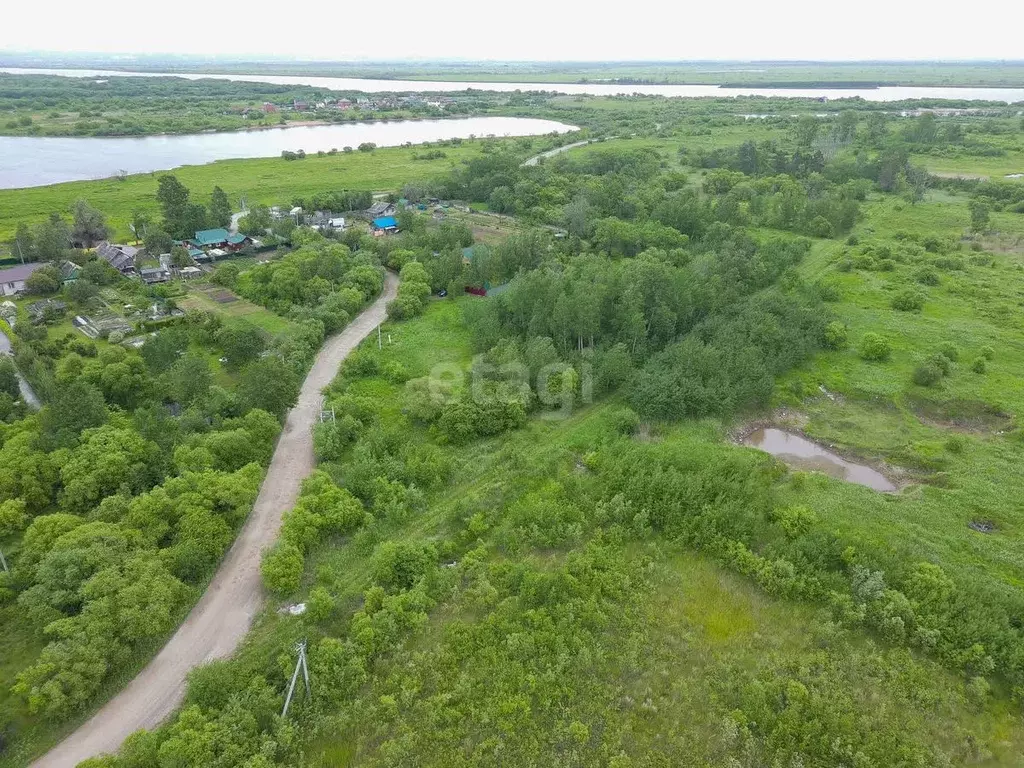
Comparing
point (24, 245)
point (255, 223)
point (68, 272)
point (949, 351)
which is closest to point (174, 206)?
point (255, 223)

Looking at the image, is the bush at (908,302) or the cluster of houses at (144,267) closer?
the cluster of houses at (144,267)

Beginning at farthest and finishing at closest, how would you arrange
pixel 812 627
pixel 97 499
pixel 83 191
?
pixel 83 191 → pixel 97 499 → pixel 812 627

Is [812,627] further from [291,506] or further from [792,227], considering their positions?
[792,227]

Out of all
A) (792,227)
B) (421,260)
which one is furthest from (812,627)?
(792,227)

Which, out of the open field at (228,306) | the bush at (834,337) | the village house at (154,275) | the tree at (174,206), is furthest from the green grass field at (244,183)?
the bush at (834,337)

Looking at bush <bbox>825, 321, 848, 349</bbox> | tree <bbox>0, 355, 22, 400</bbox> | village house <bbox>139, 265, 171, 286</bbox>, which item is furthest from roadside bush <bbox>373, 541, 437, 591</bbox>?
village house <bbox>139, 265, 171, 286</bbox>

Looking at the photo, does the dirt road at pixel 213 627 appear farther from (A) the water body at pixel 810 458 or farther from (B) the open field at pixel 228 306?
(A) the water body at pixel 810 458
